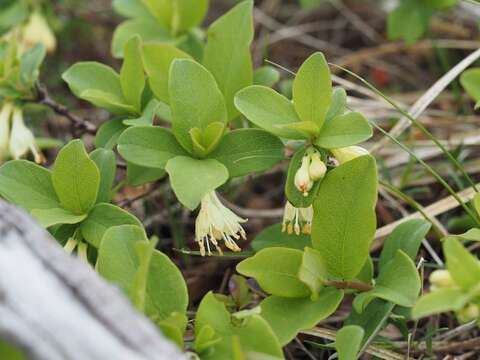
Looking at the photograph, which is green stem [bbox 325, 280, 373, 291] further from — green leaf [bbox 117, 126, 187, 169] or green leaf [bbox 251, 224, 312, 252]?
green leaf [bbox 117, 126, 187, 169]

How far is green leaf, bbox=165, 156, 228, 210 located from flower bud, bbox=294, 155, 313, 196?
149mm

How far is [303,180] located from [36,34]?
1.56 meters

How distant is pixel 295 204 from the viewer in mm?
1472

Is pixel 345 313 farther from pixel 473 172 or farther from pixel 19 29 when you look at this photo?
pixel 19 29

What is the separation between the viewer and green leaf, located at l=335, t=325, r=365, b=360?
4.18 ft

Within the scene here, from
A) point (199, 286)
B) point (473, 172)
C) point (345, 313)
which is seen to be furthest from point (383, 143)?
point (199, 286)

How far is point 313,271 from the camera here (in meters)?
1.37

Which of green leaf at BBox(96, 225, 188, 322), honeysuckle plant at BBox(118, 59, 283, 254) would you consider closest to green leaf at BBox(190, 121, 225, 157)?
honeysuckle plant at BBox(118, 59, 283, 254)

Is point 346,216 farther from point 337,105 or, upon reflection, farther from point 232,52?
point 232,52

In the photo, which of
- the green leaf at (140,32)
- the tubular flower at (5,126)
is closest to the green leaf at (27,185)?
the tubular flower at (5,126)

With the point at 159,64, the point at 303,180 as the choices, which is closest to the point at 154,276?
the point at 303,180

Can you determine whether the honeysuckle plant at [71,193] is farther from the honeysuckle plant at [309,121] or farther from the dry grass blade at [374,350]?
the dry grass blade at [374,350]

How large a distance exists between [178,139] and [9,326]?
25.2 inches

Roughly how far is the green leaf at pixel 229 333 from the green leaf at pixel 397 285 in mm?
250
